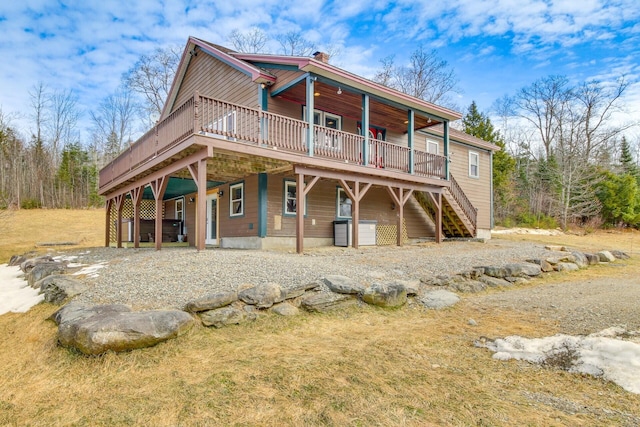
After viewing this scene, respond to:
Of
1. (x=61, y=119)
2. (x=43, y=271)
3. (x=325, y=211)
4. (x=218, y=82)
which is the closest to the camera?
(x=43, y=271)

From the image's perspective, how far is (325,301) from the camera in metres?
5.60

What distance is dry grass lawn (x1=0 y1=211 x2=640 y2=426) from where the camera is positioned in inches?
108

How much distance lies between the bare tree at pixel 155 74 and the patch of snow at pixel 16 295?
20.3 metres

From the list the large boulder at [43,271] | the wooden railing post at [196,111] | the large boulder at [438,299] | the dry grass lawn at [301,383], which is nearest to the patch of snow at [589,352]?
the dry grass lawn at [301,383]

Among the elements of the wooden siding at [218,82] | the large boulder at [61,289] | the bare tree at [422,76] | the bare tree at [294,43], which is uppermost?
the bare tree at [294,43]

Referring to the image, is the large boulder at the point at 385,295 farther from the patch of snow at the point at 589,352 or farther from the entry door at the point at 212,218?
the entry door at the point at 212,218

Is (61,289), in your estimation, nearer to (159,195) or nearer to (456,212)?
(159,195)

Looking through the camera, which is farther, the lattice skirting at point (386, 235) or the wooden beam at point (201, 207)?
the lattice skirting at point (386, 235)

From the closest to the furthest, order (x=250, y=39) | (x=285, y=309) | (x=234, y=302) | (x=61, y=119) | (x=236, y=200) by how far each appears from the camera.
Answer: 1. (x=234, y=302)
2. (x=285, y=309)
3. (x=236, y=200)
4. (x=250, y=39)
5. (x=61, y=119)

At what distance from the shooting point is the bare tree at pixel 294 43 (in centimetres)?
2823

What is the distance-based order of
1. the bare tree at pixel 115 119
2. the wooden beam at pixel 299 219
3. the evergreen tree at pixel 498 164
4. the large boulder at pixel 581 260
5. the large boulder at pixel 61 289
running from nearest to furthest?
the large boulder at pixel 61 289, the wooden beam at pixel 299 219, the large boulder at pixel 581 260, the evergreen tree at pixel 498 164, the bare tree at pixel 115 119

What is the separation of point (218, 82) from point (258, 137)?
5502 millimetres

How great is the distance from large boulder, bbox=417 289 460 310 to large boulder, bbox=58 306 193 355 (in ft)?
12.3

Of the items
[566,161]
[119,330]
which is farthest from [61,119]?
[566,161]
